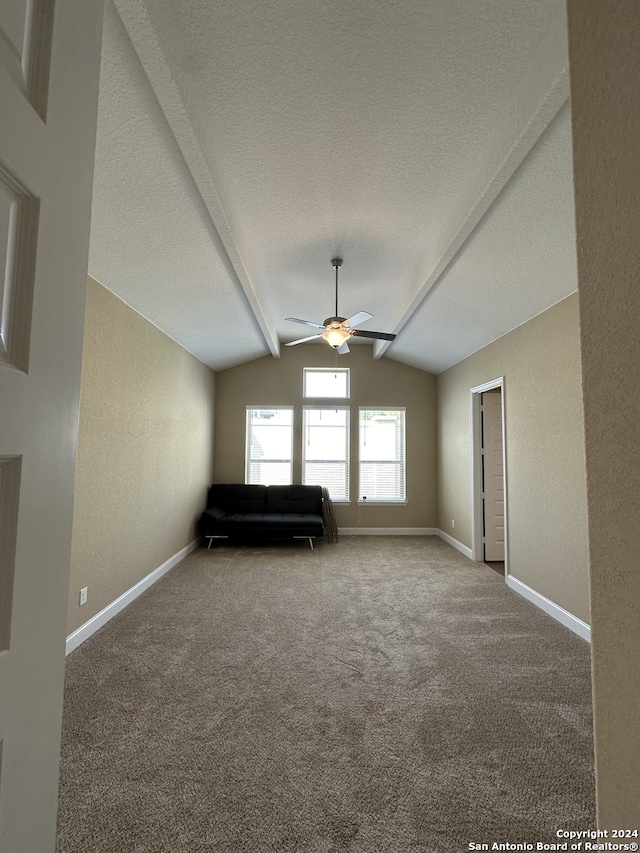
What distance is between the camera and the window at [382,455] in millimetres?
6984

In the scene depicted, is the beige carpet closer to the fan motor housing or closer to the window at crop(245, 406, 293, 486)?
the fan motor housing

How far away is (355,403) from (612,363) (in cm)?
629

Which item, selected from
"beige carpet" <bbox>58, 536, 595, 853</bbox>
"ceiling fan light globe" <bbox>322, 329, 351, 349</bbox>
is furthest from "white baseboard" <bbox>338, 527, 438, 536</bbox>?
"ceiling fan light globe" <bbox>322, 329, 351, 349</bbox>

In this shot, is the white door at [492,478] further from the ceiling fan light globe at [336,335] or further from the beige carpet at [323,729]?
the ceiling fan light globe at [336,335]

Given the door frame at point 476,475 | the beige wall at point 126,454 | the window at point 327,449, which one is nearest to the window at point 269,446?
Answer: the window at point 327,449

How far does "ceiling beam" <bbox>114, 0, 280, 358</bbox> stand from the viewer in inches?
64.5

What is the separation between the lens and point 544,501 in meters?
3.77

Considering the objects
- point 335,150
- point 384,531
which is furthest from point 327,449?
point 335,150

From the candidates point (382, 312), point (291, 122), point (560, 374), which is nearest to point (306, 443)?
point (382, 312)

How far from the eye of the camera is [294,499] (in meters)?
6.59

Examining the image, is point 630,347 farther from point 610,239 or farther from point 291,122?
point 291,122

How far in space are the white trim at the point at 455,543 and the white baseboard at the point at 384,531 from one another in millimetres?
177

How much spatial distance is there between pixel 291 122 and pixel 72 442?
7.42 ft

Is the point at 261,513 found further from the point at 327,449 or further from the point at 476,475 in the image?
the point at 476,475
